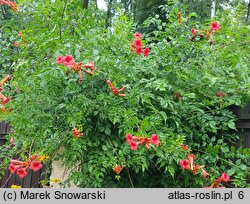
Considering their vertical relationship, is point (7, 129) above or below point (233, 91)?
below

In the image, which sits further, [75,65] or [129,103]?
[129,103]

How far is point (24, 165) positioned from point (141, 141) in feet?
2.65

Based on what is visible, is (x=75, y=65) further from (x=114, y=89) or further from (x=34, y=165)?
(x=34, y=165)

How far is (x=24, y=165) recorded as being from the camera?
203 cm

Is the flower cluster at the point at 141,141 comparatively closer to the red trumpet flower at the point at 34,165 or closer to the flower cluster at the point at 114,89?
the flower cluster at the point at 114,89

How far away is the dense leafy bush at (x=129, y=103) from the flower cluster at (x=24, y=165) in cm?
10

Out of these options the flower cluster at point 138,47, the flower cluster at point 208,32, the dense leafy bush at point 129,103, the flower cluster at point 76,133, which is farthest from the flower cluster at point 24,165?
the flower cluster at point 208,32

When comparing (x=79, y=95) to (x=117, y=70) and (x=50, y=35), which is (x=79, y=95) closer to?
(x=117, y=70)

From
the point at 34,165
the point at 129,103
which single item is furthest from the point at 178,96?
the point at 34,165

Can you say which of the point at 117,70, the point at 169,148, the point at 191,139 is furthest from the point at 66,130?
the point at 191,139

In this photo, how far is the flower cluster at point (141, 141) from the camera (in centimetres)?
176

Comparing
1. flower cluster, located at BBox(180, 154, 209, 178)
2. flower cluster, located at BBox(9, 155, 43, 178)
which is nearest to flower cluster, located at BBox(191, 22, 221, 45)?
flower cluster, located at BBox(180, 154, 209, 178)

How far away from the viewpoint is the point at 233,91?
219cm

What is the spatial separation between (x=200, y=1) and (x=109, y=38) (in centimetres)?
1293
